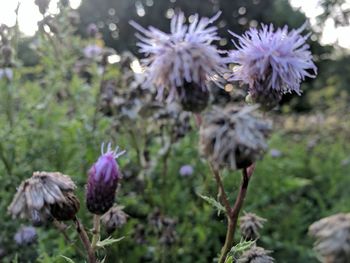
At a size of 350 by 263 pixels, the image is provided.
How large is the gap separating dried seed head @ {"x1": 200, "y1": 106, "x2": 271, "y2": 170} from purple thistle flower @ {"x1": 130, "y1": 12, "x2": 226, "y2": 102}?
0.51 feet

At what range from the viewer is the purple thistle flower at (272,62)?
1.32 metres

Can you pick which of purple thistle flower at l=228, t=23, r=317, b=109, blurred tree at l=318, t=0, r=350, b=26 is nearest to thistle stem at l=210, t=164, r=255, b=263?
purple thistle flower at l=228, t=23, r=317, b=109

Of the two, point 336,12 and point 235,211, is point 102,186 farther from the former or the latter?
point 336,12

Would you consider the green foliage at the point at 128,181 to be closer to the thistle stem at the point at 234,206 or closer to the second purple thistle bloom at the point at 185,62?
the thistle stem at the point at 234,206

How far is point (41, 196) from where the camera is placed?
1.33m

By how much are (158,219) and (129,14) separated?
Result: 23361mm

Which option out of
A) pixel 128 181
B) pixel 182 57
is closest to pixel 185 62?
pixel 182 57

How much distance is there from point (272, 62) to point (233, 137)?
382mm

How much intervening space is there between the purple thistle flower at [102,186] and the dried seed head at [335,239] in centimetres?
69

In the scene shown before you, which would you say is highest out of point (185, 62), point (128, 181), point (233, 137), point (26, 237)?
point (185, 62)

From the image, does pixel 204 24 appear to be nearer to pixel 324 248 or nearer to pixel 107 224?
pixel 324 248

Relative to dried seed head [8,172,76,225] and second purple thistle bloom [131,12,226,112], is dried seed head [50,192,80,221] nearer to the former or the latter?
dried seed head [8,172,76,225]

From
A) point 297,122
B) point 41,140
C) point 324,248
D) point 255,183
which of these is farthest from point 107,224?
point 297,122

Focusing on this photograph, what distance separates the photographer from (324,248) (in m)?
0.88
